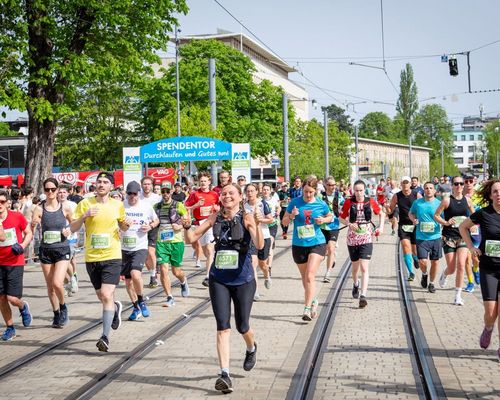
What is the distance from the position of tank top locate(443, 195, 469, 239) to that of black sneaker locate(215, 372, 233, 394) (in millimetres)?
6646

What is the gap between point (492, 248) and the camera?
7926 mm

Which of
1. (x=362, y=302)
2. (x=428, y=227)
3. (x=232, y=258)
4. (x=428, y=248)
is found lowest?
(x=362, y=302)

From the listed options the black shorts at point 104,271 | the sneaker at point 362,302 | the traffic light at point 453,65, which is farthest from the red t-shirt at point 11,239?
the traffic light at point 453,65

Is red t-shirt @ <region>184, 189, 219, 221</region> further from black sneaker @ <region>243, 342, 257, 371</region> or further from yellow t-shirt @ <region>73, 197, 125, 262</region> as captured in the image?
black sneaker @ <region>243, 342, 257, 371</region>

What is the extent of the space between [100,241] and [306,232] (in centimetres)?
295

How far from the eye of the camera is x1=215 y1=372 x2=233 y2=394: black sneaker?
22.4 feet

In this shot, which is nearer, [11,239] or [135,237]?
[11,239]

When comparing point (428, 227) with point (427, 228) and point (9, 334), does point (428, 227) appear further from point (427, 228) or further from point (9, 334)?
point (9, 334)

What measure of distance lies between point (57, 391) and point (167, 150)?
2319 centimetres

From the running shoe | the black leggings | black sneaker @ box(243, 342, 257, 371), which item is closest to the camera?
the black leggings

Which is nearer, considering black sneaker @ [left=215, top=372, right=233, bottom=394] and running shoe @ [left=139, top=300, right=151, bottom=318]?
black sneaker @ [left=215, top=372, right=233, bottom=394]

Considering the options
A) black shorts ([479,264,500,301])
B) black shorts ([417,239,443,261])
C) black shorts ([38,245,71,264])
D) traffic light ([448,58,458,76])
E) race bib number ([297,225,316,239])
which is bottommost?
black shorts ([417,239,443,261])

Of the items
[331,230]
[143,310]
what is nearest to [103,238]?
[143,310]

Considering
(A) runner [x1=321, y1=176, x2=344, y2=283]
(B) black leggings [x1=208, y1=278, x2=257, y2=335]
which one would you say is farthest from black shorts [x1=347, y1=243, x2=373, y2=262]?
(B) black leggings [x1=208, y1=278, x2=257, y2=335]
